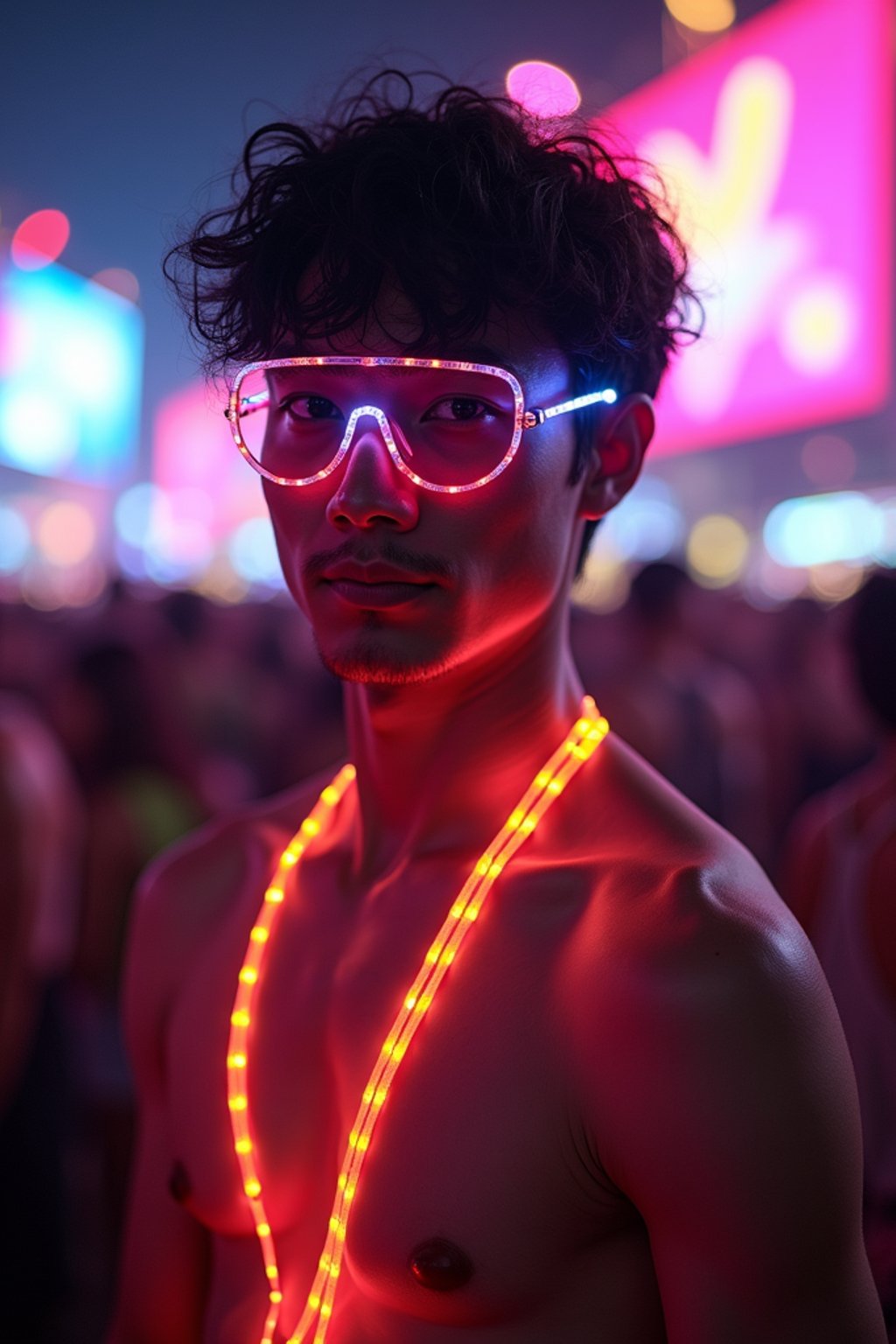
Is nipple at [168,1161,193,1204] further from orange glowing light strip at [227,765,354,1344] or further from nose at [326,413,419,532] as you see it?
nose at [326,413,419,532]

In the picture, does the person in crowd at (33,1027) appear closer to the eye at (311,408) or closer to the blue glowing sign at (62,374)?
the eye at (311,408)

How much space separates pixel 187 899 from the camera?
1.70 m

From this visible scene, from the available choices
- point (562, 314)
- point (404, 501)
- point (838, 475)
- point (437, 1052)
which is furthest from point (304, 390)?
point (838, 475)

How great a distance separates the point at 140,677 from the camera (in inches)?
152

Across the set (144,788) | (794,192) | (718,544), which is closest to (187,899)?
(144,788)

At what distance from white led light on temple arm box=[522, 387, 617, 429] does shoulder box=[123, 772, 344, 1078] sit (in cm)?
73

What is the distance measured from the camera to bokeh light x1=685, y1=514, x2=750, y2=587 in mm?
35125

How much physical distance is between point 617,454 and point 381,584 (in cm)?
42

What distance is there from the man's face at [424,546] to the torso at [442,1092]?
278 mm

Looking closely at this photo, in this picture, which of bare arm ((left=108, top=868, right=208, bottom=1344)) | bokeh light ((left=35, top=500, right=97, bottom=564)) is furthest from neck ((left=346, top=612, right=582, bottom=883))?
bokeh light ((left=35, top=500, right=97, bottom=564))

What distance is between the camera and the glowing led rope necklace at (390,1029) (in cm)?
128

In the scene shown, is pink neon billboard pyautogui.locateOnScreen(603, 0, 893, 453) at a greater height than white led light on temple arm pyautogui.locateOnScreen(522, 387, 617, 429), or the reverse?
pink neon billboard pyautogui.locateOnScreen(603, 0, 893, 453)

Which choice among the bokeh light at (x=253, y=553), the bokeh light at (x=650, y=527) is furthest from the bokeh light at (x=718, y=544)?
the bokeh light at (x=253, y=553)

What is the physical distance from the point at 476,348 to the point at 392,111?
0.43m
